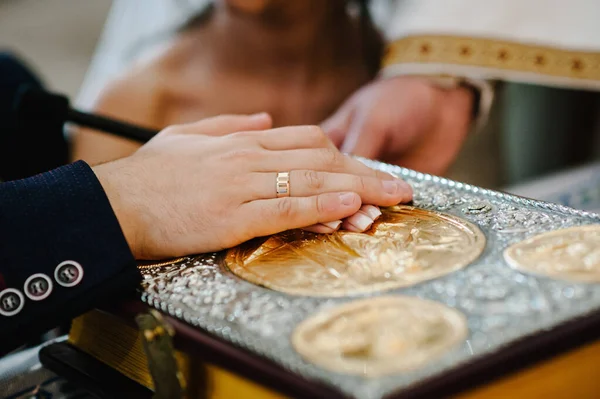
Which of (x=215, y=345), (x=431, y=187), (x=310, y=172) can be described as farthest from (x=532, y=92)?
(x=215, y=345)

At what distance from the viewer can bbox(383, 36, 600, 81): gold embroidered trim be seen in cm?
108

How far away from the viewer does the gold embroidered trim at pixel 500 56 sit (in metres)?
1.08

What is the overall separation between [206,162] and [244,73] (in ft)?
2.44

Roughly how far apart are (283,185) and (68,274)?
0.66 feet

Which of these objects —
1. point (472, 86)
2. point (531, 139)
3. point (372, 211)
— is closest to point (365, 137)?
point (472, 86)

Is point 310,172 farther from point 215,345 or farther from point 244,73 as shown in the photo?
point 244,73

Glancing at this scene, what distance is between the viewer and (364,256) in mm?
570

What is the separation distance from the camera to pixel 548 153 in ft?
5.12

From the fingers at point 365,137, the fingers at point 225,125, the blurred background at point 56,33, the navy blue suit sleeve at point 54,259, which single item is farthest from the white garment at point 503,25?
the blurred background at point 56,33

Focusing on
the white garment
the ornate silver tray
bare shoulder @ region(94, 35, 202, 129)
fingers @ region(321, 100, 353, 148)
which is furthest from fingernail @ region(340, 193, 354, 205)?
bare shoulder @ region(94, 35, 202, 129)

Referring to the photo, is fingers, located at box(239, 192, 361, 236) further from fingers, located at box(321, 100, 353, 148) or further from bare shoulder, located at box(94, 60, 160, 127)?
bare shoulder, located at box(94, 60, 160, 127)

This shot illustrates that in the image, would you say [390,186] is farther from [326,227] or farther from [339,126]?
[339,126]

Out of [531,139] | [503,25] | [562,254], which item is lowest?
[531,139]

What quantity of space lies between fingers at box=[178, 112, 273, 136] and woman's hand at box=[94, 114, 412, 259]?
0.04 meters
